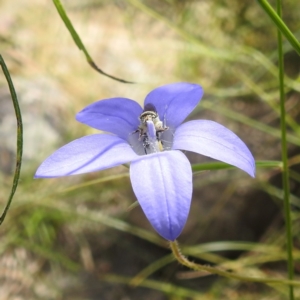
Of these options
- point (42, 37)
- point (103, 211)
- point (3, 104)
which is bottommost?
point (103, 211)

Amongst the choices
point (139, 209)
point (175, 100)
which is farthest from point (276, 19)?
point (139, 209)

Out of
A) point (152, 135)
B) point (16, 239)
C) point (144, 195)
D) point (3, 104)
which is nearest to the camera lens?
point (144, 195)

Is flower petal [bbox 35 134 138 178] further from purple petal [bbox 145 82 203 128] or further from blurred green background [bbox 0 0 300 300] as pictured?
blurred green background [bbox 0 0 300 300]

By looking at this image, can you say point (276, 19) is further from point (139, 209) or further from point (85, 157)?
point (139, 209)

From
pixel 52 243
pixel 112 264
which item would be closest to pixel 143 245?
pixel 112 264

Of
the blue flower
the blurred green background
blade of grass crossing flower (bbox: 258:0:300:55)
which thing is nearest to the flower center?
the blue flower

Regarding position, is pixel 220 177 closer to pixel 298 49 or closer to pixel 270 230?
pixel 270 230

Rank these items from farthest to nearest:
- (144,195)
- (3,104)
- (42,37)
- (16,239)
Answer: (42,37), (3,104), (16,239), (144,195)

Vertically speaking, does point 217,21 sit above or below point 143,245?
above
